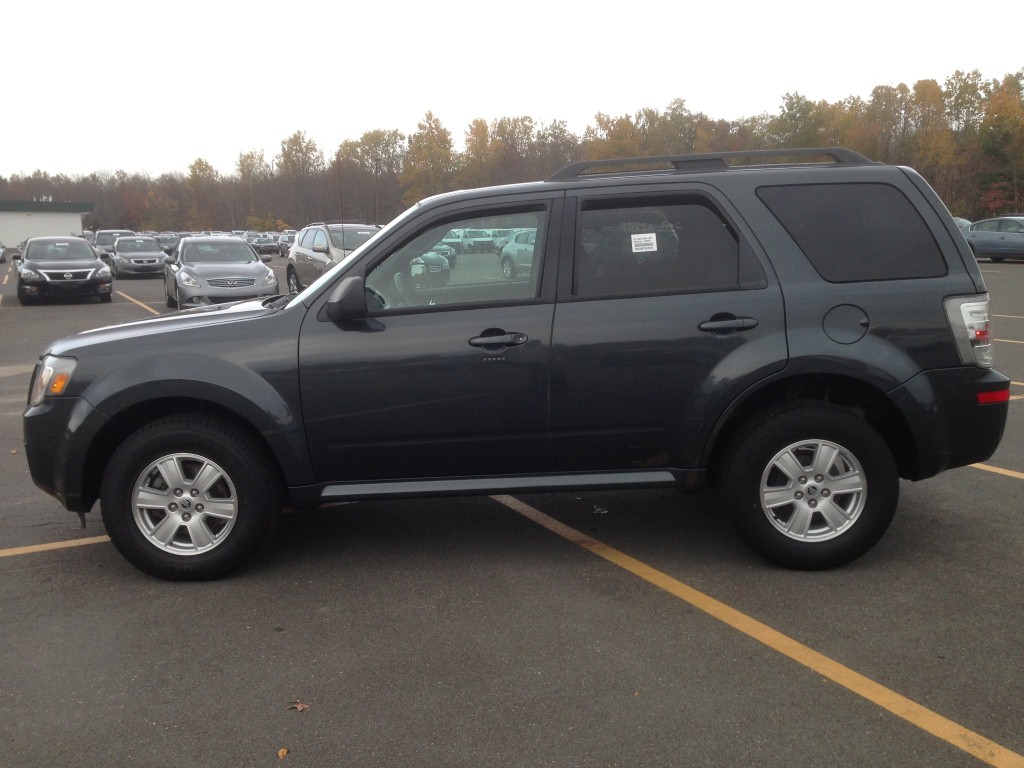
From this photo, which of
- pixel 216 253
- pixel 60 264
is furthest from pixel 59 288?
pixel 216 253

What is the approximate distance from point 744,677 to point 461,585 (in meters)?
1.54

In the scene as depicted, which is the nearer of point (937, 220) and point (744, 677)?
point (744, 677)

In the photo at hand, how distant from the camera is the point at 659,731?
328cm

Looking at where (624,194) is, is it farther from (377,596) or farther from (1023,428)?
(1023,428)

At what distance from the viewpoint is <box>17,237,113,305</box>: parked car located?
22.0 meters

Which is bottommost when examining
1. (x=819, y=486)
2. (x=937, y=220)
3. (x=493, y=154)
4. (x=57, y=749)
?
(x=57, y=749)

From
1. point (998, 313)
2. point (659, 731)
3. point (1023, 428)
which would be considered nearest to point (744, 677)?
point (659, 731)

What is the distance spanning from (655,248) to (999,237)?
30.2 m

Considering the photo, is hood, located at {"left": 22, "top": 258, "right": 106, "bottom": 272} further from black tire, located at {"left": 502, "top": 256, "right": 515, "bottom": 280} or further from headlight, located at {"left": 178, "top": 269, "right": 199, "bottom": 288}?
black tire, located at {"left": 502, "top": 256, "right": 515, "bottom": 280}

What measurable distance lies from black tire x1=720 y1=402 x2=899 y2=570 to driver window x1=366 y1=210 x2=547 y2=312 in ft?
4.45

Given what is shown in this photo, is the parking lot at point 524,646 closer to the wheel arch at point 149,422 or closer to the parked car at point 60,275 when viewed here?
the wheel arch at point 149,422

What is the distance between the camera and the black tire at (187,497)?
15.5 ft

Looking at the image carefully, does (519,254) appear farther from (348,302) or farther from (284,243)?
(284,243)

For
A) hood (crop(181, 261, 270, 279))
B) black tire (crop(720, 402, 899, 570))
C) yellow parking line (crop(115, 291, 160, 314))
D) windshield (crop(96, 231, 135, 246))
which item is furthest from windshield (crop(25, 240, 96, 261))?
windshield (crop(96, 231, 135, 246))
